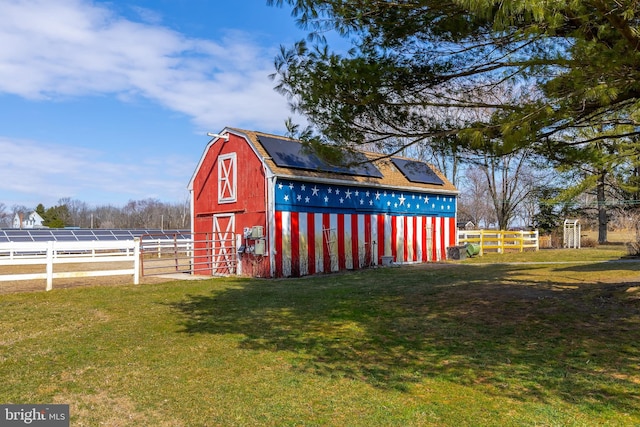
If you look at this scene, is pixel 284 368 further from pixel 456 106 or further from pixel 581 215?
pixel 581 215

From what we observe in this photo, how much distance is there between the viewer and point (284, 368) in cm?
552

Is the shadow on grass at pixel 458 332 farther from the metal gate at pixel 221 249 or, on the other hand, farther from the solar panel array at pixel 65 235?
the solar panel array at pixel 65 235

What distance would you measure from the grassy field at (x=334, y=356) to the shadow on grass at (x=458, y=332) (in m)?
0.03

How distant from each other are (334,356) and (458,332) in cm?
205

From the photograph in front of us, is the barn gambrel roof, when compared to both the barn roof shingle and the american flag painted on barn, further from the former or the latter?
the american flag painted on barn

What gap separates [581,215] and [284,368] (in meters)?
36.5

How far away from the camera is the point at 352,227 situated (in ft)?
58.0

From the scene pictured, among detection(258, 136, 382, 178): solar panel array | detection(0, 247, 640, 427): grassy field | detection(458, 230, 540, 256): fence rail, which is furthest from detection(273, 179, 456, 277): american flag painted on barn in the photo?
detection(0, 247, 640, 427): grassy field

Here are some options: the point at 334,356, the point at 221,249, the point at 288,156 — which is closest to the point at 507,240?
the point at 288,156

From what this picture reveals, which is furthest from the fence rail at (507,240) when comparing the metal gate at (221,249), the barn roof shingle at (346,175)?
the metal gate at (221,249)

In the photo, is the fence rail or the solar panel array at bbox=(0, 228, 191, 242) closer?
the fence rail

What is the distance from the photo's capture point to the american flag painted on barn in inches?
619

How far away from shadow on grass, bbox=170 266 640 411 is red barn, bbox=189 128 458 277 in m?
4.11

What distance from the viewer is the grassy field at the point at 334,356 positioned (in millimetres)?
4266
